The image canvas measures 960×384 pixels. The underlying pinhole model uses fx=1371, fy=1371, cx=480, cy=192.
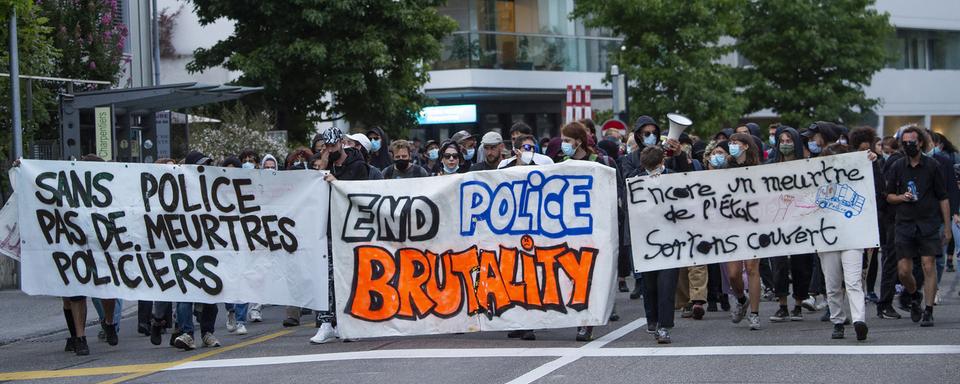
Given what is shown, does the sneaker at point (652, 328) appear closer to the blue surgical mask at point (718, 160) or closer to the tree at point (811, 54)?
the blue surgical mask at point (718, 160)

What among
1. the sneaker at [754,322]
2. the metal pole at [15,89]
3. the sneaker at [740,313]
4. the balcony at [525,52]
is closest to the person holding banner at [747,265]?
the sneaker at [754,322]

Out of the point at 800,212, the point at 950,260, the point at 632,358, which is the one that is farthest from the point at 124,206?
the point at 950,260

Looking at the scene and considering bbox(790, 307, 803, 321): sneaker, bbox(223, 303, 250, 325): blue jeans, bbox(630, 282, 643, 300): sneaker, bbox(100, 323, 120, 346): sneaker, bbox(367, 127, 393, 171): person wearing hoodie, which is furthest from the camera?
bbox(367, 127, 393, 171): person wearing hoodie

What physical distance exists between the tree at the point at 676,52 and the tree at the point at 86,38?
42.9ft

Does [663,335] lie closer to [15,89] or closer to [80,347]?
[80,347]

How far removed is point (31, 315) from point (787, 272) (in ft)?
28.6

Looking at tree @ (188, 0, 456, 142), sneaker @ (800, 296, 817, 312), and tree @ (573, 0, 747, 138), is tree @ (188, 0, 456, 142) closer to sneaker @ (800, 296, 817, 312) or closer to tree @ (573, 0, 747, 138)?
tree @ (573, 0, 747, 138)

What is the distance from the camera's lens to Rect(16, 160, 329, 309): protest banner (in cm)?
1180

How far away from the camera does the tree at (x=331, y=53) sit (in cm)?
2848

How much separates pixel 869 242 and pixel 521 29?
31.6 meters

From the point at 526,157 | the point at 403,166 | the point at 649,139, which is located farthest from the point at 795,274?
the point at 403,166

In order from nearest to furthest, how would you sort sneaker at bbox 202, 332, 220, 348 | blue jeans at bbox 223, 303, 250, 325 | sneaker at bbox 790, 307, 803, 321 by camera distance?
sneaker at bbox 202, 332, 220, 348 → sneaker at bbox 790, 307, 803, 321 → blue jeans at bbox 223, 303, 250, 325

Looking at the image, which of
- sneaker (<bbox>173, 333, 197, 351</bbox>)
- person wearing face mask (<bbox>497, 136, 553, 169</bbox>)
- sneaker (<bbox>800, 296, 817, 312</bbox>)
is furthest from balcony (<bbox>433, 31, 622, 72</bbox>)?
sneaker (<bbox>173, 333, 197, 351</bbox>)

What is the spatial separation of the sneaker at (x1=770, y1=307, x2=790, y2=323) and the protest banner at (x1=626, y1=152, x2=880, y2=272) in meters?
1.07
